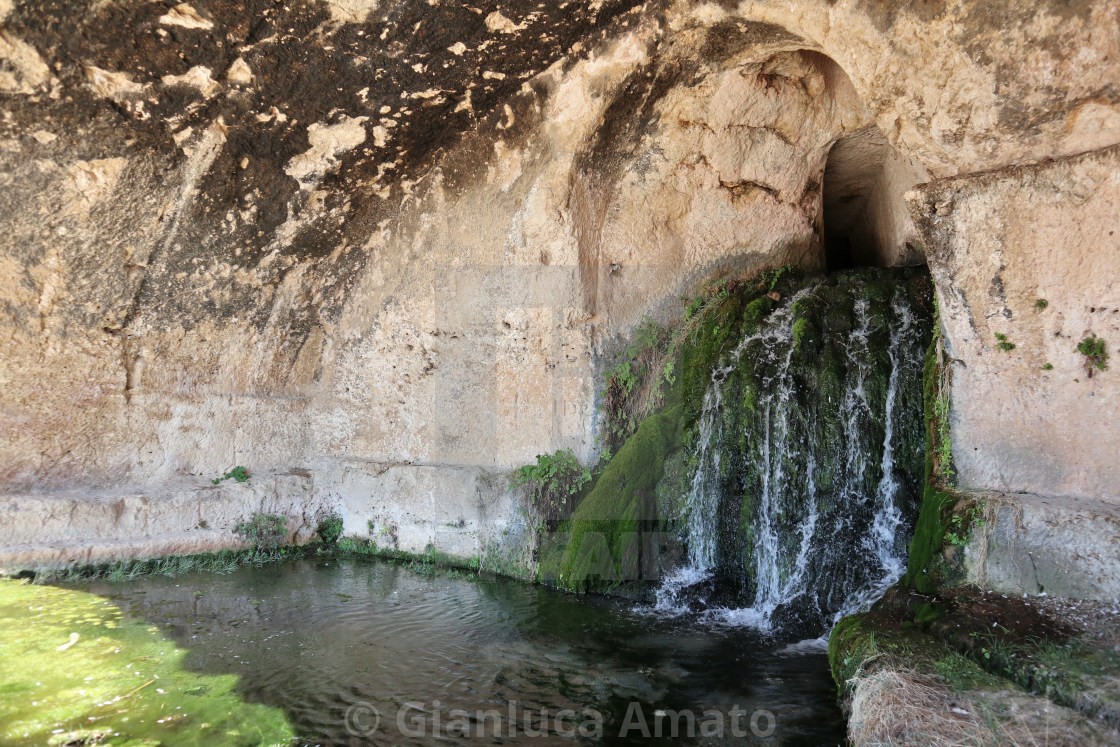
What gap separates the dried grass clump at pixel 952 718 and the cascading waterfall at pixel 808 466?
67.8 inches

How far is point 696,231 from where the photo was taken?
7.39 meters

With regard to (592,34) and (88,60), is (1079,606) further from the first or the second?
(88,60)

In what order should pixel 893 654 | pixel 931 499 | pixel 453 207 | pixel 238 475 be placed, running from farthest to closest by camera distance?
pixel 238 475
pixel 453 207
pixel 931 499
pixel 893 654

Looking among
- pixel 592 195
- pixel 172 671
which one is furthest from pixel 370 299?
pixel 172 671

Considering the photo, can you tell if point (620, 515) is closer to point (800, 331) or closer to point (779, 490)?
point (779, 490)

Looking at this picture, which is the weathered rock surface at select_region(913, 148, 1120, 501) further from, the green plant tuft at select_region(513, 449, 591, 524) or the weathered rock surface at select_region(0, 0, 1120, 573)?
the green plant tuft at select_region(513, 449, 591, 524)

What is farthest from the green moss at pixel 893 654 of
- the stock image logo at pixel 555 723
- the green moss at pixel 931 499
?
the stock image logo at pixel 555 723

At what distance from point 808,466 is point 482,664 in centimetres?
278

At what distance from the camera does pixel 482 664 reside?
14.9 feet

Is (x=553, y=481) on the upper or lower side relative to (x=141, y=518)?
upper

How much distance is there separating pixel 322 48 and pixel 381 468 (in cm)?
420

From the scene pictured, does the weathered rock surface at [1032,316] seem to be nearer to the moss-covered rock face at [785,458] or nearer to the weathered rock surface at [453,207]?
the weathered rock surface at [453,207]

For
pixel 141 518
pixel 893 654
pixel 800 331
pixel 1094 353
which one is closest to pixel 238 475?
pixel 141 518

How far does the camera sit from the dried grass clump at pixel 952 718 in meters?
2.74
